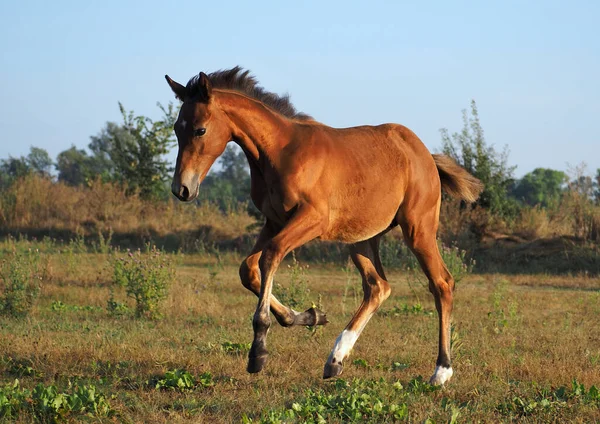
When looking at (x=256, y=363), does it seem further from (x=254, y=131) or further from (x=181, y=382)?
(x=254, y=131)

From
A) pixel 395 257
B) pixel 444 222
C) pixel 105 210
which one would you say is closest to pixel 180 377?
pixel 395 257

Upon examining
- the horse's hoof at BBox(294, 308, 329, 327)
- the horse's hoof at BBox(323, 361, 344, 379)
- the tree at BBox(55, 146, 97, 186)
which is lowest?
the horse's hoof at BBox(323, 361, 344, 379)

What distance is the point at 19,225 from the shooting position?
73.5ft

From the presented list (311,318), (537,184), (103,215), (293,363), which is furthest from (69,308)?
(537,184)

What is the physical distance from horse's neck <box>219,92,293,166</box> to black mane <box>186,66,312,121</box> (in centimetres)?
22

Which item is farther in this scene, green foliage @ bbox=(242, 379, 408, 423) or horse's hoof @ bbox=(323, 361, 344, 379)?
horse's hoof @ bbox=(323, 361, 344, 379)

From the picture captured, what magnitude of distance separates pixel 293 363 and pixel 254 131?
2100 millimetres

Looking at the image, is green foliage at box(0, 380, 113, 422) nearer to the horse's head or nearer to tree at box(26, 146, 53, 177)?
the horse's head

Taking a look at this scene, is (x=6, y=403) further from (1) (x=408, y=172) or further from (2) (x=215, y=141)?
(1) (x=408, y=172)

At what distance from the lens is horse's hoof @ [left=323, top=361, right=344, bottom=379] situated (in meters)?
5.96

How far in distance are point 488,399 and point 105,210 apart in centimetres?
1842

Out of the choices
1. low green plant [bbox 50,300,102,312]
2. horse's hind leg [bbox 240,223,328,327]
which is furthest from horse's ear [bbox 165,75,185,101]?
low green plant [bbox 50,300,102,312]

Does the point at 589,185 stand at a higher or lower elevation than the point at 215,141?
higher

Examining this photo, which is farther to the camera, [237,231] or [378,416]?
[237,231]
